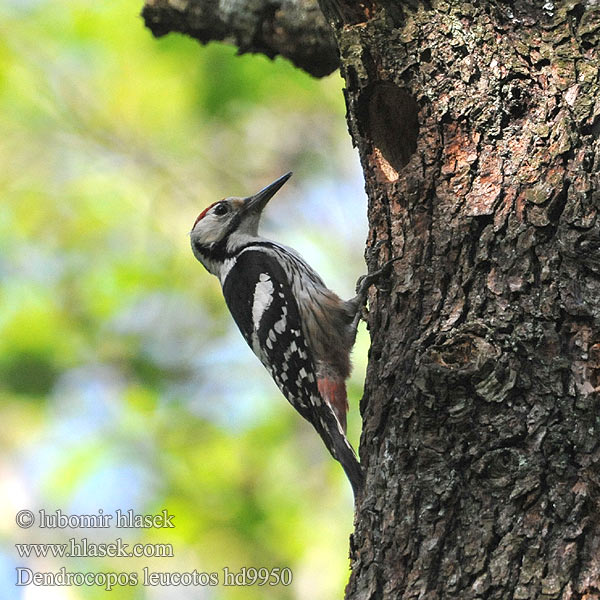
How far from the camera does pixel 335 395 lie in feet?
14.5

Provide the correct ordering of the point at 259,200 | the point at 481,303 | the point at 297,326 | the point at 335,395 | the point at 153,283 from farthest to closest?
the point at 153,283 → the point at 259,200 → the point at 297,326 → the point at 335,395 → the point at 481,303

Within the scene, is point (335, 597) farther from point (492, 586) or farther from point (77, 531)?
point (492, 586)

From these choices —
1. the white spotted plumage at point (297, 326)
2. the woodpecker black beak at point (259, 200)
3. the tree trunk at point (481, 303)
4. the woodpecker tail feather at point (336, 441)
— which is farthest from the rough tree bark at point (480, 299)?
the woodpecker black beak at point (259, 200)

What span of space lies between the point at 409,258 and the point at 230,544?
4.55 m

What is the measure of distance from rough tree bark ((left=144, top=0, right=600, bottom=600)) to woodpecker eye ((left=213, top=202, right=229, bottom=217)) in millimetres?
2444

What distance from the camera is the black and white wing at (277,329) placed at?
4.39 meters

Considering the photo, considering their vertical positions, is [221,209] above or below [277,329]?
above

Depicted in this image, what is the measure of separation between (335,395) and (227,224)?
5.70ft

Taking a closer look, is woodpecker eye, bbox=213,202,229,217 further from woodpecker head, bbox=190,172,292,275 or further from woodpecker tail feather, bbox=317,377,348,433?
woodpecker tail feather, bbox=317,377,348,433

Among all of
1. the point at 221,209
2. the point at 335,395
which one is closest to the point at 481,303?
the point at 335,395

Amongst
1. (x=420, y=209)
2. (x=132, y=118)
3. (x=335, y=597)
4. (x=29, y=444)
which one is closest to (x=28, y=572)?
(x=29, y=444)

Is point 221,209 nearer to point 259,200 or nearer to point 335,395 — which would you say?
point 259,200

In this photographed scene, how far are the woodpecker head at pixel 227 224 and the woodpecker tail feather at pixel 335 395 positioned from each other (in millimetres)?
1427

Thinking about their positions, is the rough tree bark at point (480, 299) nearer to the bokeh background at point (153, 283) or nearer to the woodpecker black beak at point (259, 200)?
the woodpecker black beak at point (259, 200)
